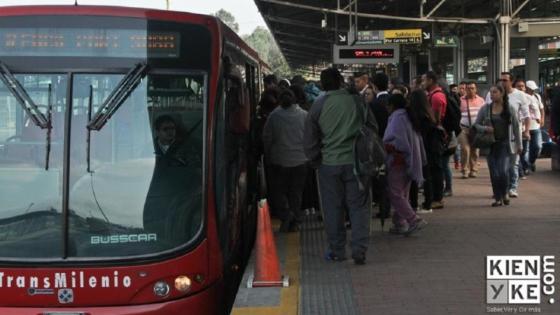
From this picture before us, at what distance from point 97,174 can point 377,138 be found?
9.11 ft

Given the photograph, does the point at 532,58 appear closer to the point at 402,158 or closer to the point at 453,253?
the point at 402,158

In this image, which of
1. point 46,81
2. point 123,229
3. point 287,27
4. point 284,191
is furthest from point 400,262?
point 287,27

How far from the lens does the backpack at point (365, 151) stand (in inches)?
255

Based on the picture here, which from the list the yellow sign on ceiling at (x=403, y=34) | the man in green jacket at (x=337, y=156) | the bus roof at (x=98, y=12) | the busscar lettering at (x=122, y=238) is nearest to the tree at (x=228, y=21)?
the bus roof at (x=98, y=12)

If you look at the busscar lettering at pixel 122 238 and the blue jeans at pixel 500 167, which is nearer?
the busscar lettering at pixel 122 238

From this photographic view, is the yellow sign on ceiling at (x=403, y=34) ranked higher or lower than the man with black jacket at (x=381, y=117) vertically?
higher

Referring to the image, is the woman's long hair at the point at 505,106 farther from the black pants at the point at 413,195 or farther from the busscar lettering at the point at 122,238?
the busscar lettering at the point at 122,238

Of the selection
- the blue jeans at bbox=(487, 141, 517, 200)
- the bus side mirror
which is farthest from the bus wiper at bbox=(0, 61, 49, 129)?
the blue jeans at bbox=(487, 141, 517, 200)

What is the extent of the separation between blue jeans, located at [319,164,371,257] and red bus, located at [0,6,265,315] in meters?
1.75

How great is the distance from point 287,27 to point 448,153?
26568mm

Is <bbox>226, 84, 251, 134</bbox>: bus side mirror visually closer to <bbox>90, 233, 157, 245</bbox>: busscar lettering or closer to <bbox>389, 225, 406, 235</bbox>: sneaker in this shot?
<bbox>90, 233, 157, 245</bbox>: busscar lettering

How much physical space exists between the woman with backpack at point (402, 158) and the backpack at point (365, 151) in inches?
48.9

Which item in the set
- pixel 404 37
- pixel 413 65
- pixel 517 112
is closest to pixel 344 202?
pixel 517 112

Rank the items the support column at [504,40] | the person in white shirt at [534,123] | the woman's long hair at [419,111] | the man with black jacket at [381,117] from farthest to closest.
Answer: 1. the support column at [504,40]
2. the person in white shirt at [534,123]
3. the man with black jacket at [381,117]
4. the woman's long hair at [419,111]
